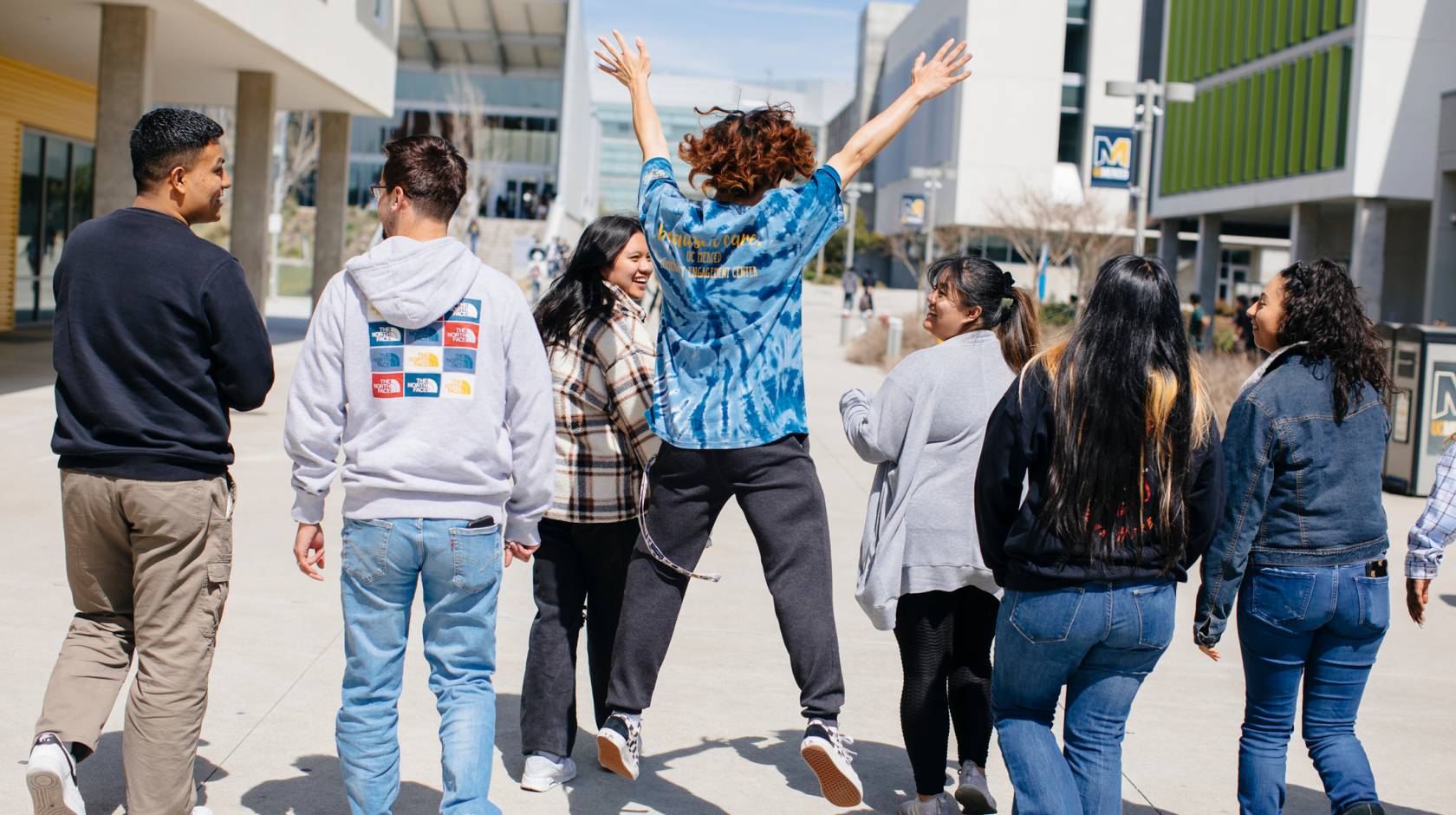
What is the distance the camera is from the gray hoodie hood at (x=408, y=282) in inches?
133

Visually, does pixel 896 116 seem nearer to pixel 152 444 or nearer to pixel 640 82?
pixel 640 82

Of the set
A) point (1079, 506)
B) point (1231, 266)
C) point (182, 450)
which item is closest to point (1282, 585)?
point (1079, 506)

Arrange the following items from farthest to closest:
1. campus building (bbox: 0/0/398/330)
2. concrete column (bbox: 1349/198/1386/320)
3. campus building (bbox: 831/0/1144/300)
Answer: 1. campus building (bbox: 831/0/1144/300)
2. concrete column (bbox: 1349/198/1386/320)
3. campus building (bbox: 0/0/398/330)

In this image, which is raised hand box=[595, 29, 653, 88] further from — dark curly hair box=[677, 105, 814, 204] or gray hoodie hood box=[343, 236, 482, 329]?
gray hoodie hood box=[343, 236, 482, 329]

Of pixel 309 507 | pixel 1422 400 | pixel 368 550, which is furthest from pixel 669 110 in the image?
pixel 368 550

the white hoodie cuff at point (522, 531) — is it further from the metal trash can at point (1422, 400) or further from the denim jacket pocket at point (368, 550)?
the metal trash can at point (1422, 400)

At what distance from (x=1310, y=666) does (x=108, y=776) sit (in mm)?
3405

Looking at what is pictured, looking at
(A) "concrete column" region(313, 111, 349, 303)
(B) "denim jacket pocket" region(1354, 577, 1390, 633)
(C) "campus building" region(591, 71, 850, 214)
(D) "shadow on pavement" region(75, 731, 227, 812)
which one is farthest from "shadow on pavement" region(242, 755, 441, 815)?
(C) "campus building" region(591, 71, 850, 214)

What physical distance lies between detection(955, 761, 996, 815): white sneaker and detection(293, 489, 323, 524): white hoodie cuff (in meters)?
2.01

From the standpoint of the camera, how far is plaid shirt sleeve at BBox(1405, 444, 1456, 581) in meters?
4.01

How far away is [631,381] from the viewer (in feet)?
13.7

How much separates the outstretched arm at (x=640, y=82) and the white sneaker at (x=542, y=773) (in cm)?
182

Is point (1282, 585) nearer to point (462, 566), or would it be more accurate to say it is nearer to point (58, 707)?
point (462, 566)

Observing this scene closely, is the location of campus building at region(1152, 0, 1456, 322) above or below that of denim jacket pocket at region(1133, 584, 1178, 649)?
above
